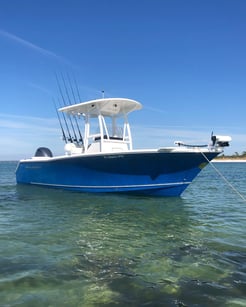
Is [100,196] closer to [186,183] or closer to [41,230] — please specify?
[186,183]

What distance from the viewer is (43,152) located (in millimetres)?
18641

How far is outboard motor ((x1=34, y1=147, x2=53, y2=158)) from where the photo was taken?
18.6m

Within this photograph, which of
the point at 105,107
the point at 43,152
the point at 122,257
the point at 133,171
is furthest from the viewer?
the point at 43,152

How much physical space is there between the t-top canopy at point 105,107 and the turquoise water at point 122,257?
5.85 metres

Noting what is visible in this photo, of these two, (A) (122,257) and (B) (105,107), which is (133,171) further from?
(A) (122,257)

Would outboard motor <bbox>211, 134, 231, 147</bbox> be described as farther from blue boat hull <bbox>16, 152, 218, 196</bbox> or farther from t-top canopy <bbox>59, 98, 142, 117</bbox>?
t-top canopy <bbox>59, 98, 142, 117</bbox>

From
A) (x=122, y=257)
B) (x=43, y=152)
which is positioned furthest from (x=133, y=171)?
(x=122, y=257)

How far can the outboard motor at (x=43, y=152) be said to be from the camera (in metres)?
18.6

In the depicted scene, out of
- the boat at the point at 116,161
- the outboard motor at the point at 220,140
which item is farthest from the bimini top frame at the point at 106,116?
the outboard motor at the point at 220,140

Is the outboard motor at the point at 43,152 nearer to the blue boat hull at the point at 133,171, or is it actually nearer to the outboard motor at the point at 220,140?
the blue boat hull at the point at 133,171

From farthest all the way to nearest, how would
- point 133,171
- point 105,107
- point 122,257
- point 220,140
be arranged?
point 105,107 < point 133,171 < point 220,140 < point 122,257

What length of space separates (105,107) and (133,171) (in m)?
3.70

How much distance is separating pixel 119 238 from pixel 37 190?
35.3ft

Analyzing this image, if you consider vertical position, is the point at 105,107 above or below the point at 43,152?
above
